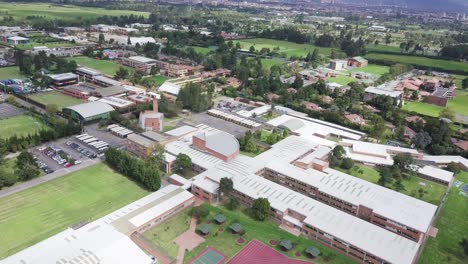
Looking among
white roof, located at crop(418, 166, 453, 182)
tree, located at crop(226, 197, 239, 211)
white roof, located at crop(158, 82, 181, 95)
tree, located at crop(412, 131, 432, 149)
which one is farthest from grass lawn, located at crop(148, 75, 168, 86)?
white roof, located at crop(418, 166, 453, 182)

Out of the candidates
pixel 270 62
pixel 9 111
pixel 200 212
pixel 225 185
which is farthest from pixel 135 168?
pixel 270 62

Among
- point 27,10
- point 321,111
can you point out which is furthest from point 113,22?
point 321,111

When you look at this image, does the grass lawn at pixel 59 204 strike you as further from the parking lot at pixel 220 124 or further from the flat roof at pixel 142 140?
the parking lot at pixel 220 124

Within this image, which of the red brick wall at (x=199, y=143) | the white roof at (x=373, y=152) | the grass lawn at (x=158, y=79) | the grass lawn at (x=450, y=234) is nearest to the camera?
the grass lawn at (x=450, y=234)

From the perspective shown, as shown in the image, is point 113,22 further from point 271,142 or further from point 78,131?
point 271,142

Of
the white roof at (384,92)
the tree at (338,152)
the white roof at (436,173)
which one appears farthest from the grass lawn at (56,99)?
the white roof at (384,92)

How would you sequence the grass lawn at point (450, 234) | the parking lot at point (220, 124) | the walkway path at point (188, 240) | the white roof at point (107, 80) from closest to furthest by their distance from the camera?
the walkway path at point (188, 240), the grass lawn at point (450, 234), the parking lot at point (220, 124), the white roof at point (107, 80)
